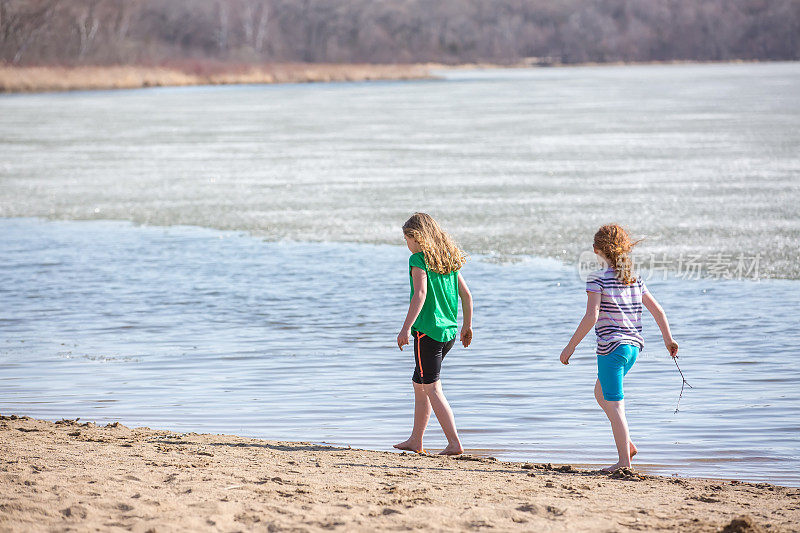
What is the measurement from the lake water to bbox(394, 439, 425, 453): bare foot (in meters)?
0.29

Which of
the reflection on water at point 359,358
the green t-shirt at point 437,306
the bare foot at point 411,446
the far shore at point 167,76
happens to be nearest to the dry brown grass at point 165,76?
the far shore at point 167,76

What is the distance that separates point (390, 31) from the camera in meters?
158

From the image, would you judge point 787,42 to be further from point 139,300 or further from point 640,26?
point 139,300

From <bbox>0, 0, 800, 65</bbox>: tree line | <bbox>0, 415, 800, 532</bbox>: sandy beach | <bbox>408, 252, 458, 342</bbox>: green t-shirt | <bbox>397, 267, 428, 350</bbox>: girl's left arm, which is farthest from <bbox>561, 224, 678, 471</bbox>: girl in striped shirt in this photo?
<bbox>0, 0, 800, 65</bbox>: tree line

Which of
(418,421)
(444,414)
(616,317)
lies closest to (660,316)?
(616,317)

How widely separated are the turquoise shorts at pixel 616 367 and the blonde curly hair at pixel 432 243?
35.1 inches

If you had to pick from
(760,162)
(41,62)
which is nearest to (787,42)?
(41,62)

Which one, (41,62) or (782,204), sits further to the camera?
(41,62)

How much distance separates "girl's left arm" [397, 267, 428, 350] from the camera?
5617 mm

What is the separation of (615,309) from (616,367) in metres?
0.28

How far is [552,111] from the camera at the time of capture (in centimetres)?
3797

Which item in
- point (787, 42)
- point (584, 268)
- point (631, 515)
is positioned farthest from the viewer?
point (787, 42)

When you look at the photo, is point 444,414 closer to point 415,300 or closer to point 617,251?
point 415,300

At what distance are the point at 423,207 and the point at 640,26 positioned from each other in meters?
172
